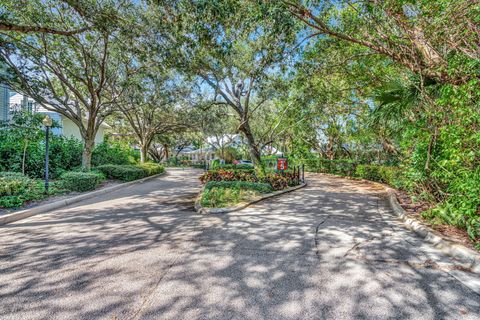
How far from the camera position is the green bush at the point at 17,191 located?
19.7ft

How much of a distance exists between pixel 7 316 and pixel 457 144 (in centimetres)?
650

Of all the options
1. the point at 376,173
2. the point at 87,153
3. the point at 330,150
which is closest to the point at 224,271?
the point at 87,153

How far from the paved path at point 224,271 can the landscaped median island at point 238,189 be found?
1.32 metres

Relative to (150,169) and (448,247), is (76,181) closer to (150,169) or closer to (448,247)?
(150,169)

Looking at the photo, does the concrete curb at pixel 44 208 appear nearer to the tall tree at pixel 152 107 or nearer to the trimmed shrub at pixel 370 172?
the tall tree at pixel 152 107

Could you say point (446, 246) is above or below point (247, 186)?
below

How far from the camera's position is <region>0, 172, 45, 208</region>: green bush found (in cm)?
601

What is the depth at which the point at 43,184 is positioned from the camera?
8.23 m

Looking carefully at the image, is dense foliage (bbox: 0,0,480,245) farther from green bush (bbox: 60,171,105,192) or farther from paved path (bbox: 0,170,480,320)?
green bush (bbox: 60,171,105,192)

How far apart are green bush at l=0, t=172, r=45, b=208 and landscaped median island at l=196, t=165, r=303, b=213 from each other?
4780 millimetres

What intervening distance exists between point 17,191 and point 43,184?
1737mm

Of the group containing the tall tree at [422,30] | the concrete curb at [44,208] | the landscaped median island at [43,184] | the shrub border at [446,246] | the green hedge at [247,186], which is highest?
the tall tree at [422,30]

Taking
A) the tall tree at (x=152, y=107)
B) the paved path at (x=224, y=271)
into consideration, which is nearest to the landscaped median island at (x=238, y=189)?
the paved path at (x=224, y=271)

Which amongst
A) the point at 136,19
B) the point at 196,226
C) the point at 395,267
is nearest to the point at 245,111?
the point at 136,19
